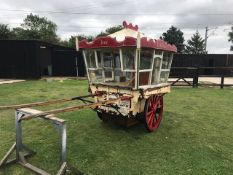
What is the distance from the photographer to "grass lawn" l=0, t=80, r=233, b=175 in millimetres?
4086

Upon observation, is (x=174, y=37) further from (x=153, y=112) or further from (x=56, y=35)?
(x=153, y=112)

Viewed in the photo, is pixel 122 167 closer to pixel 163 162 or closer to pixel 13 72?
pixel 163 162

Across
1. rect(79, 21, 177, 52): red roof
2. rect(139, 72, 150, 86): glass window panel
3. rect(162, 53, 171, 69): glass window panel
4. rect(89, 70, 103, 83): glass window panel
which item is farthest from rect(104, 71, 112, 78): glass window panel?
rect(162, 53, 171, 69): glass window panel

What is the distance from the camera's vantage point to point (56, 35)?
60781 mm

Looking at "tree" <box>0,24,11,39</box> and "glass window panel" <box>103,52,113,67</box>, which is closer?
"glass window panel" <box>103,52,113,67</box>

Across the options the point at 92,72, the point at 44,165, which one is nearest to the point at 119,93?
the point at 92,72

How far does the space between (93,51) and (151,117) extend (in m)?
1.98

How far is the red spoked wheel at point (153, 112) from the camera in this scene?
5626mm

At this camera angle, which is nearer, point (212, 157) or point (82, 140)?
point (212, 157)

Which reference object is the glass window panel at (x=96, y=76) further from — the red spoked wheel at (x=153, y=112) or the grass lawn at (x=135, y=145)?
the red spoked wheel at (x=153, y=112)

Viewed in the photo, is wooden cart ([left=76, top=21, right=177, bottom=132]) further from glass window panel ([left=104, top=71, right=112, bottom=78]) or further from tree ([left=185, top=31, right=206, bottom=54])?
tree ([left=185, top=31, right=206, bottom=54])

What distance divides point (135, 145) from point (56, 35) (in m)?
59.1

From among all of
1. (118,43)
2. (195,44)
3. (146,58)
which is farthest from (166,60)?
(195,44)

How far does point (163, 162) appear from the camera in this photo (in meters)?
4.29
